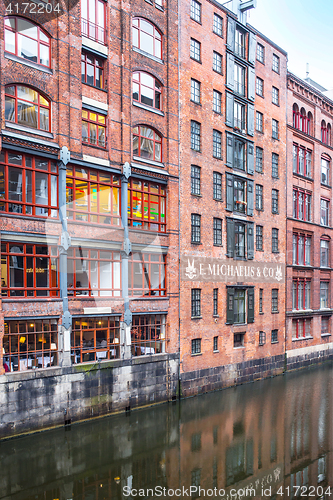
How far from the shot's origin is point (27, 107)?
75.5ft

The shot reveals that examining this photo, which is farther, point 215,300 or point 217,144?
point 217,144

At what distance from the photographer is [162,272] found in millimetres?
29328

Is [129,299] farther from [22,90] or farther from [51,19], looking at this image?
[51,19]

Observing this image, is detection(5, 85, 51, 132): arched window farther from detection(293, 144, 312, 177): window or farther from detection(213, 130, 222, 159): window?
detection(293, 144, 312, 177): window

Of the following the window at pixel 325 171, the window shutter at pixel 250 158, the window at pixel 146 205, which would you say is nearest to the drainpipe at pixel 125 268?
the window at pixel 146 205

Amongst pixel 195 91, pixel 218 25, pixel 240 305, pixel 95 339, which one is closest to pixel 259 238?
pixel 240 305

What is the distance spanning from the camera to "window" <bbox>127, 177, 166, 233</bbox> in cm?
2775

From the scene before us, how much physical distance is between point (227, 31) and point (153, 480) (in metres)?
30.5

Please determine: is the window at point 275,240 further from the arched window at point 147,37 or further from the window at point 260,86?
the arched window at point 147,37

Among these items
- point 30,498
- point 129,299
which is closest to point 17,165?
point 129,299

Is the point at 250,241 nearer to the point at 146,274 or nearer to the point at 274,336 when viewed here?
the point at 274,336

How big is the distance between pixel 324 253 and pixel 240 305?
685 inches

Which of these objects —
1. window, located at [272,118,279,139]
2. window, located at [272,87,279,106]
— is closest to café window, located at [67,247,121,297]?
window, located at [272,118,279,139]

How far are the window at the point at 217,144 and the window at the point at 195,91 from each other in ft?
8.96
